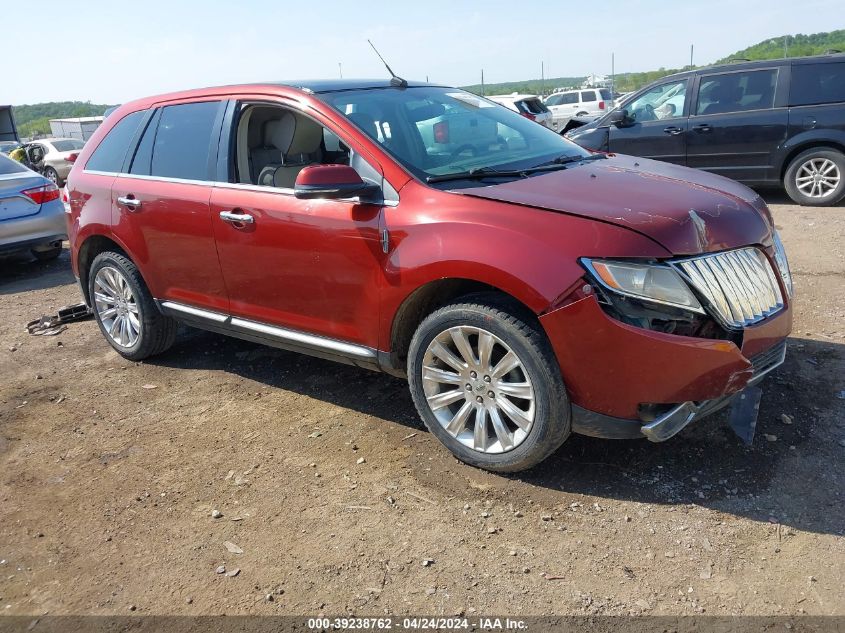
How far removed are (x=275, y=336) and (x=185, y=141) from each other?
140 centimetres

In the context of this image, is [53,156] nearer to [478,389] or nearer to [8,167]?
[8,167]

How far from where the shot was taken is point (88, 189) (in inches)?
198

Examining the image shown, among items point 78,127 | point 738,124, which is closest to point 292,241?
point 738,124

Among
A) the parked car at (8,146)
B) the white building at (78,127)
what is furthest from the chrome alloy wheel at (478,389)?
the white building at (78,127)

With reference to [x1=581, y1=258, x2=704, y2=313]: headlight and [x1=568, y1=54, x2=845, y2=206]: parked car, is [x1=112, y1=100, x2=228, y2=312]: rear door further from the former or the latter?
[x1=568, y1=54, x2=845, y2=206]: parked car

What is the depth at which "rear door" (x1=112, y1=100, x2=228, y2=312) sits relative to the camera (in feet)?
13.9

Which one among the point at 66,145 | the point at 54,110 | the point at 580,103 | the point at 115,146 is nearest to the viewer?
the point at 115,146

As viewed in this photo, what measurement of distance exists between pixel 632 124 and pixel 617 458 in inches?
285

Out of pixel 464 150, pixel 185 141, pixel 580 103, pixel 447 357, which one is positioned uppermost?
pixel 185 141

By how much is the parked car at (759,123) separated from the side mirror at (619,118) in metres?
0.01

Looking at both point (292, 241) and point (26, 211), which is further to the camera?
point (26, 211)

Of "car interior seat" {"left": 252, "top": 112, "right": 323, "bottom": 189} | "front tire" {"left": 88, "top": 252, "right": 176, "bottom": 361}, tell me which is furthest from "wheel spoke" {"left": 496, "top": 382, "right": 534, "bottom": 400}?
A: "front tire" {"left": 88, "top": 252, "right": 176, "bottom": 361}

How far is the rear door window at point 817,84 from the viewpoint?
8645 millimetres

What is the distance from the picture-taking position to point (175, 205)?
4344mm
